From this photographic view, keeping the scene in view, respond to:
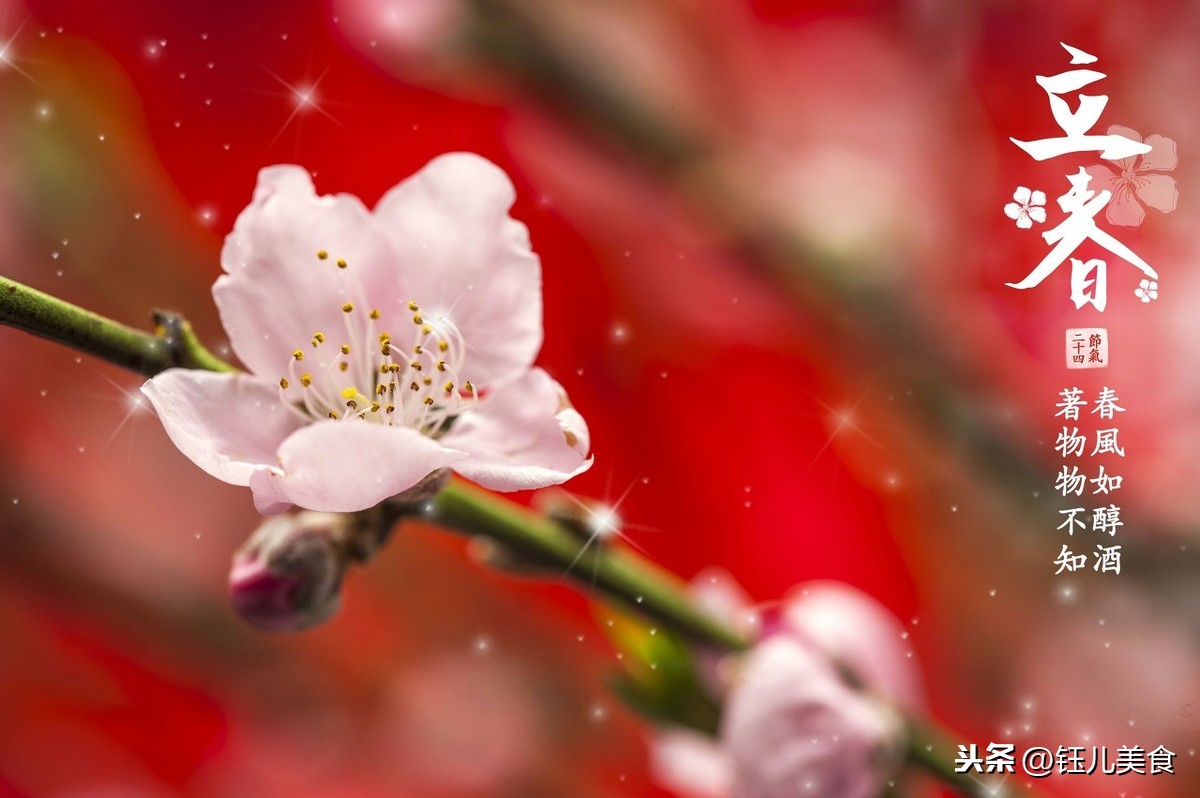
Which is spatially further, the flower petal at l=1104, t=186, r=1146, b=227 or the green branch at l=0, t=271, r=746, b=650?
the flower petal at l=1104, t=186, r=1146, b=227

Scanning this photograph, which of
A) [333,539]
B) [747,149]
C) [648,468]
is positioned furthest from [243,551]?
[747,149]

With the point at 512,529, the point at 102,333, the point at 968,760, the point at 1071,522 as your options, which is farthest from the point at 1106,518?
the point at 102,333

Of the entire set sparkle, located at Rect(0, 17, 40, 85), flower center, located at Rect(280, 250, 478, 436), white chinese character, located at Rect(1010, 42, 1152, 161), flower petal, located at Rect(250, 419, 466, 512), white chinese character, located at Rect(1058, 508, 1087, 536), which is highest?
white chinese character, located at Rect(1010, 42, 1152, 161)

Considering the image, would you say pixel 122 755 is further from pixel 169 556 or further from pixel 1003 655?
pixel 1003 655

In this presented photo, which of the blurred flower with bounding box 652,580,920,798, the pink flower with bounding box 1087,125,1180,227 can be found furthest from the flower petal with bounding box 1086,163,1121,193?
the blurred flower with bounding box 652,580,920,798

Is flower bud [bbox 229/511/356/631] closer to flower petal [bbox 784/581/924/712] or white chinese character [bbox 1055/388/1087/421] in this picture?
flower petal [bbox 784/581/924/712]
